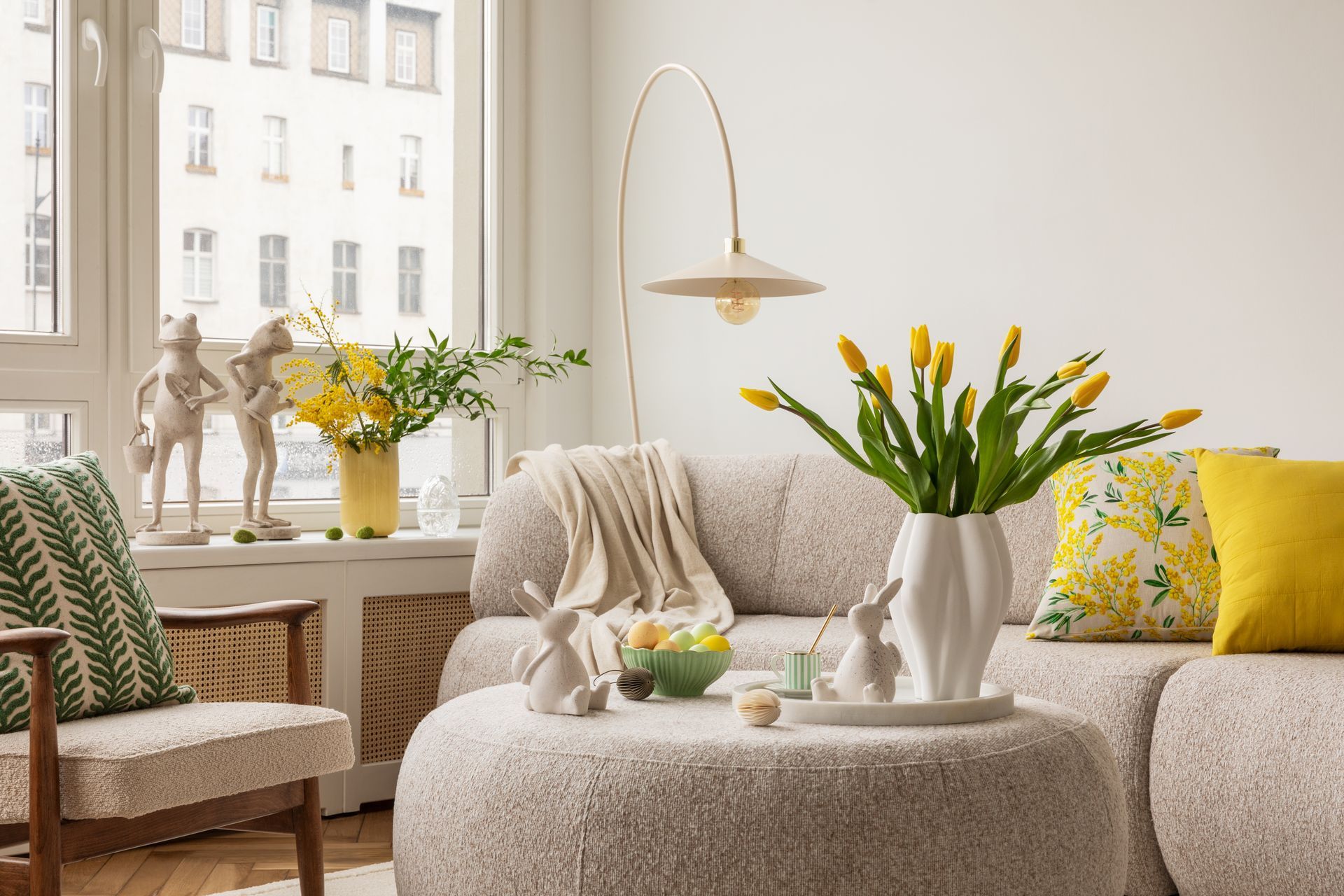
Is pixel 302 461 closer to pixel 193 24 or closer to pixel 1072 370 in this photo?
pixel 193 24

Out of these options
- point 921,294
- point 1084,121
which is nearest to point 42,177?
point 921,294

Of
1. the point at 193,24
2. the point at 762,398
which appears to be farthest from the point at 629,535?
the point at 193,24

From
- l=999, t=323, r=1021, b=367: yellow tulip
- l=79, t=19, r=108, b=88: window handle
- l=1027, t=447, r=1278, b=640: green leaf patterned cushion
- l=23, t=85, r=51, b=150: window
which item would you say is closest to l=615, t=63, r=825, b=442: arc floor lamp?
l=1027, t=447, r=1278, b=640: green leaf patterned cushion

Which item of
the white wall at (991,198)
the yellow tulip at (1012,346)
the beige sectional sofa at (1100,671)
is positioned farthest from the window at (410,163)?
the yellow tulip at (1012,346)

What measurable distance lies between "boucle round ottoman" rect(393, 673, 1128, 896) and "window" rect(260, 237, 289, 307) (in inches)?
102

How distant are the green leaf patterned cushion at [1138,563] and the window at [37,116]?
2.89 metres

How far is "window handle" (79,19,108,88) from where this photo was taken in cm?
353

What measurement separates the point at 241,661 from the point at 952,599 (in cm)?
200

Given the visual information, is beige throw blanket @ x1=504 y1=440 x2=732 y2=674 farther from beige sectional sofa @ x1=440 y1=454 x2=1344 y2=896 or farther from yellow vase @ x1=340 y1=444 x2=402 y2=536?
yellow vase @ x1=340 y1=444 x2=402 y2=536

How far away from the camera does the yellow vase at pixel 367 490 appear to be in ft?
11.6

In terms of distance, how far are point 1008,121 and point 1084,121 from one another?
22 cm

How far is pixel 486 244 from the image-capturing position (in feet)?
14.5

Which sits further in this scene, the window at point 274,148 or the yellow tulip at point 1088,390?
the window at point 274,148

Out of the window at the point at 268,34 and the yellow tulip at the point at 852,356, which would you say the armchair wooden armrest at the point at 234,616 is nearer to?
the yellow tulip at the point at 852,356
